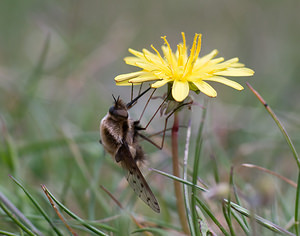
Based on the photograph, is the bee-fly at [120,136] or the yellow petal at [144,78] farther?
the bee-fly at [120,136]

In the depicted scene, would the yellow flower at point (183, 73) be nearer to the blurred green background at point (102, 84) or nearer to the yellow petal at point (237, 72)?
the yellow petal at point (237, 72)

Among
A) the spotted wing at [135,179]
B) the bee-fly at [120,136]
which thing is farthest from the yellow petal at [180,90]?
the spotted wing at [135,179]

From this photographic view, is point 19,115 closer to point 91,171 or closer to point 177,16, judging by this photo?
→ point 91,171

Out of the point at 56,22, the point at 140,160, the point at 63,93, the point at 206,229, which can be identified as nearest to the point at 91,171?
→ the point at 140,160

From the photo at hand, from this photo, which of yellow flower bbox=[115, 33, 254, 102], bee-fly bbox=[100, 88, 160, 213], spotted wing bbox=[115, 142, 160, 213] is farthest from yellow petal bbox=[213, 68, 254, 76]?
spotted wing bbox=[115, 142, 160, 213]

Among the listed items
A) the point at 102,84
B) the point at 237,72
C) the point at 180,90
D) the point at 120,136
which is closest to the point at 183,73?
the point at 180,90

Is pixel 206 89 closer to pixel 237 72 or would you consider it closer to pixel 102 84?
pixel 237 72

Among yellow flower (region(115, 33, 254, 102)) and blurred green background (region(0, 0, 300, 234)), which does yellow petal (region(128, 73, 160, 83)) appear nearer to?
yellow flower (region(115, 33, 254, 102))
